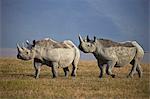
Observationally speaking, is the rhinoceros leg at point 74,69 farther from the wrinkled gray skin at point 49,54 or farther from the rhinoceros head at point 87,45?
the rhinoceros head at point 87,45

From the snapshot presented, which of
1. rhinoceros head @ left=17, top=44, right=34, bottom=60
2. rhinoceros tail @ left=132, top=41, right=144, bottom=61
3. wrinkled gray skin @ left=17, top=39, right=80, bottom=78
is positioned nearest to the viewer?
rhinoceros head @ left=17, top=44, right=34, bottom=60

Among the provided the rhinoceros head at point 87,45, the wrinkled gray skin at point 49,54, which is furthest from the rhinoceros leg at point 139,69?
the wrinkled gray skin at point 49,54

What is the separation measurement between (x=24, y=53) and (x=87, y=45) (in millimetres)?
536

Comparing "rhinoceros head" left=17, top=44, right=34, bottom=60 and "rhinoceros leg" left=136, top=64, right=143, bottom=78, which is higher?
"rhinoceros head" left=17, top=44, right=34, bottom=60

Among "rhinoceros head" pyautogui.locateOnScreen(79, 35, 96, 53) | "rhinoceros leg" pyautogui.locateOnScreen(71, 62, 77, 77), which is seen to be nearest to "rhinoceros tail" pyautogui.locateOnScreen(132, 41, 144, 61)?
"rhinoceros head" pyautogui.locateOnScreen(79, 35, 96, 53)

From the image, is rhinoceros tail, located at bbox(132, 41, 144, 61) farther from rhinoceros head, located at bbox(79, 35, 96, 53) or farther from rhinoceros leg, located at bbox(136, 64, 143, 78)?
rhinoceros head, located at bbox(79, 35, 96, 53)

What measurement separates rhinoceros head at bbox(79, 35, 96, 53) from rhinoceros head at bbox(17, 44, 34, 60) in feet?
1.42

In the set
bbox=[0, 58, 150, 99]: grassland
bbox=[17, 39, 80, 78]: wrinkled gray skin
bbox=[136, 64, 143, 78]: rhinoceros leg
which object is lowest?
bbox=[0, 58, 150, 99]: grassland

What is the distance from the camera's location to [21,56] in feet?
9.34

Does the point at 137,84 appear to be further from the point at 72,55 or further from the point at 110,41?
the point at 72,55

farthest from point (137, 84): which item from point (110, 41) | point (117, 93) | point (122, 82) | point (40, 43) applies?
point (40, 43)

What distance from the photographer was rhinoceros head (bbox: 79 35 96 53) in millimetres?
2846

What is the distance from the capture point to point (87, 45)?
2879mm

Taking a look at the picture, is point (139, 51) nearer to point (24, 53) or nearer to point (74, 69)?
point (74, 69)
